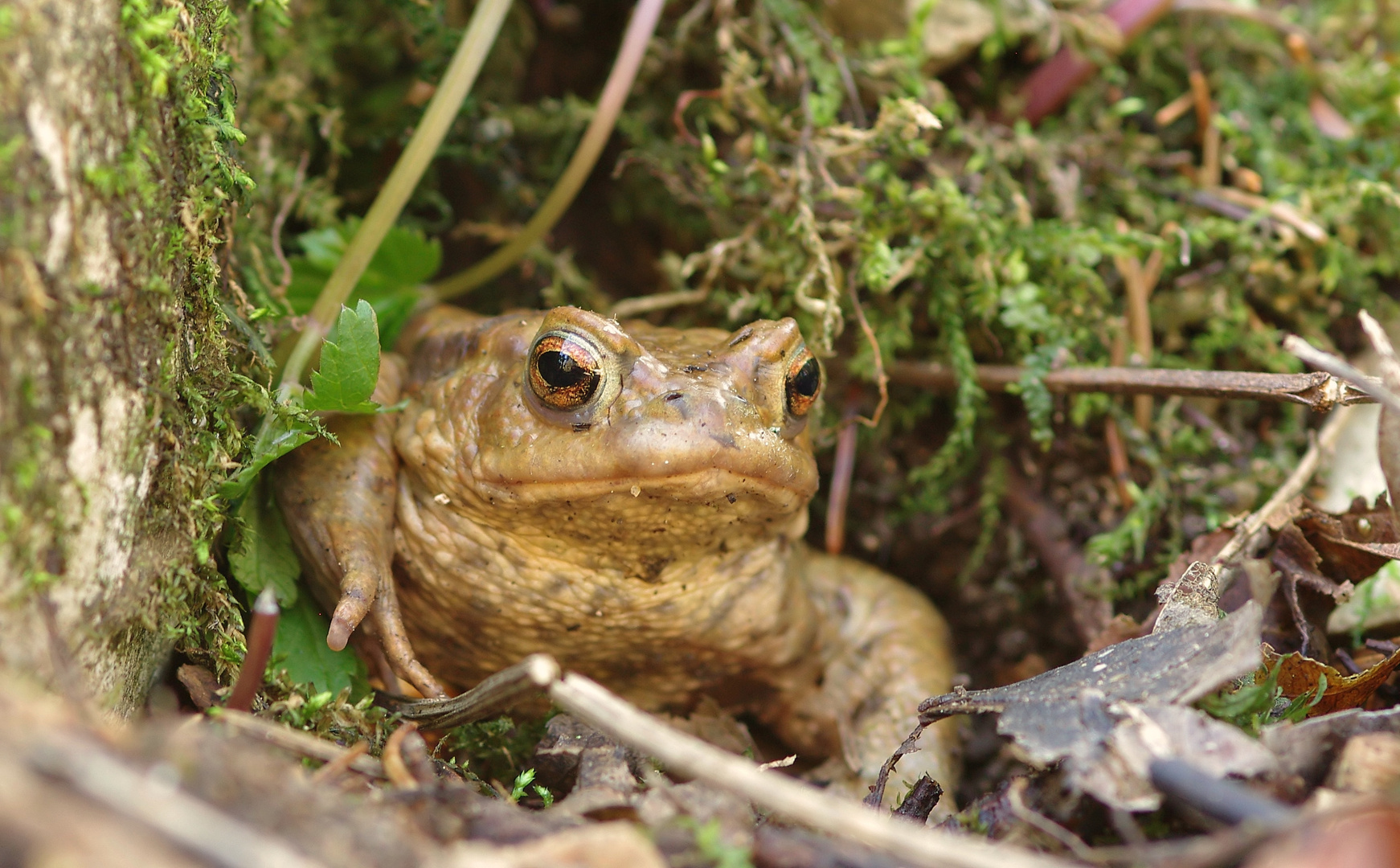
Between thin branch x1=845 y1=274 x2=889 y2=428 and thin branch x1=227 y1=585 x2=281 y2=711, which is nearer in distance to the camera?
thin branch x1=227 y1=585 x2=281 y2=711

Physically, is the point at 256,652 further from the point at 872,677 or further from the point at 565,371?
the point at 872,677

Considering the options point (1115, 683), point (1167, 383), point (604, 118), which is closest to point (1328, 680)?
point (1115, 683)

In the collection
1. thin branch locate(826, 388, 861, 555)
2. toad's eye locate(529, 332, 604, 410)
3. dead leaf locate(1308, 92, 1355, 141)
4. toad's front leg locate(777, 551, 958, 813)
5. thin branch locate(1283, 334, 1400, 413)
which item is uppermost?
dead leaf locate(1308, 92, 1355, 141)

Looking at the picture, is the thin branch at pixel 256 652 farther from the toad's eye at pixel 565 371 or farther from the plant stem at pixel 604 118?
the plant stem at pixel 604 118

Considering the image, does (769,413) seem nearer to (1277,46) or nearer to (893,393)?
(893,393)

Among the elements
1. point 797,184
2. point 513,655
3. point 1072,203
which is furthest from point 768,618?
point 1072,203

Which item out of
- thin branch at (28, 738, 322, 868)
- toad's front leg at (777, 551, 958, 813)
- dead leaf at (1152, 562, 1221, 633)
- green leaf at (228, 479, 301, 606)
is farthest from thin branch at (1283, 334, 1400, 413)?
green leaf at (228, 479, 301, 606)

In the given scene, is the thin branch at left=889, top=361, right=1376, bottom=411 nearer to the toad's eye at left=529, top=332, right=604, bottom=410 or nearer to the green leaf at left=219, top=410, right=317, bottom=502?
the toad's eye at left=529, top=332, right=604, bottom=410
